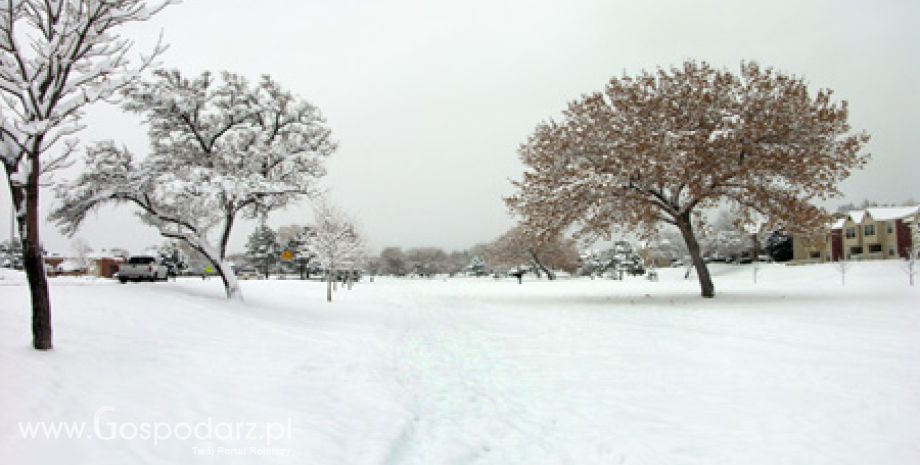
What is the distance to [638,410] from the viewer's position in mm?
6609

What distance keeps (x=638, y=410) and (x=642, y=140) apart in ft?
55.1

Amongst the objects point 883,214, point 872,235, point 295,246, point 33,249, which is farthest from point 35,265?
point 295,246

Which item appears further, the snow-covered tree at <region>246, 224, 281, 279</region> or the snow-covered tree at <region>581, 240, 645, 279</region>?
the snow-covered tree at <region>246, 224, 281, 279</region>

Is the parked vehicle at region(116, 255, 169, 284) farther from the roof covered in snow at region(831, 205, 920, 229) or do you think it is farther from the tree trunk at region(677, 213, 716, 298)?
the roof covered in snow at region(831, 205, 920, 229)

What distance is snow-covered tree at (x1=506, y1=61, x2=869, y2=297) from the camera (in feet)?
68.0

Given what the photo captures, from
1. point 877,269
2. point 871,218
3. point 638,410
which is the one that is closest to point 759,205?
point 638,410

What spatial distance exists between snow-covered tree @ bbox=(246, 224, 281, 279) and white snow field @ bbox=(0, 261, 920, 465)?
76.4 metres

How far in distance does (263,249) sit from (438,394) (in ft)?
280

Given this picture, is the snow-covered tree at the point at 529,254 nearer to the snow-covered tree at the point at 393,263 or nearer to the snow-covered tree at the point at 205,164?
the snow-covered tree at the point at 205,164

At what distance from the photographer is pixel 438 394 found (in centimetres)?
762

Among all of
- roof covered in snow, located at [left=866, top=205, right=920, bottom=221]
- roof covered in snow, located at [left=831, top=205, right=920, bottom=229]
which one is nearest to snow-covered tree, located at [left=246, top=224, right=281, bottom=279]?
roof covered in snow, located at [left=831, top=205, right=920, bottom=229]

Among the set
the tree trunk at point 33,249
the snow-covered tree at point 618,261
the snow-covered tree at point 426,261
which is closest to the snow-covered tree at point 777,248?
the snow-covered tree at point 618,261

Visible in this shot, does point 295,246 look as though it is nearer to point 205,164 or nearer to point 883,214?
point 205,164

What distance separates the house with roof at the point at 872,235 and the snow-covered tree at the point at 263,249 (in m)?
77.1
